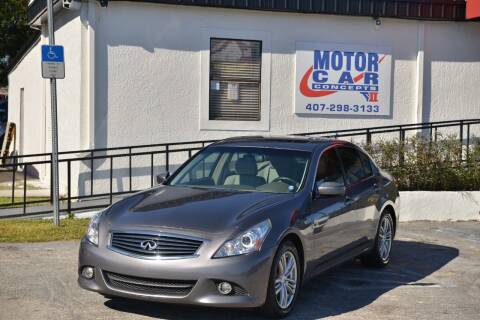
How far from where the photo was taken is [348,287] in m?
7.86

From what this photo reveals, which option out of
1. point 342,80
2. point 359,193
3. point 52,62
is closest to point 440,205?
point 342,80

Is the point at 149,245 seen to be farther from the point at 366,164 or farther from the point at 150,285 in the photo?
the point at 366,164

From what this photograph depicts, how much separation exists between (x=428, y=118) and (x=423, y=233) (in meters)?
4.77

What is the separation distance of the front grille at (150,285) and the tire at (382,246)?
10.5ft

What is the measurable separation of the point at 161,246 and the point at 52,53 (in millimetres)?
5199

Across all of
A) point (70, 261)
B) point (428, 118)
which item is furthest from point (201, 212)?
point (428, 118)

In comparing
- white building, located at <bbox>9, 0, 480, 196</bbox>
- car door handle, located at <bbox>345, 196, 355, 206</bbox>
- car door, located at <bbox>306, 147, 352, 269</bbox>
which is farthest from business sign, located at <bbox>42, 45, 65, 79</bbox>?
car door handle, located at <bbox>345, 196, 355, 206</bbox>

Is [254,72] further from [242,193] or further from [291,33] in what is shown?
[242,193]

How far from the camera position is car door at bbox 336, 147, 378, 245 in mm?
7895

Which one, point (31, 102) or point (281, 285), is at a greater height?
point (31, 102)

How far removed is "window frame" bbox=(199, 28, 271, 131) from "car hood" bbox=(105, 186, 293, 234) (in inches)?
283

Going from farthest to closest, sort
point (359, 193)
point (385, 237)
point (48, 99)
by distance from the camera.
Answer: point (48, 99) < point (385, 237) < point (359, 193)

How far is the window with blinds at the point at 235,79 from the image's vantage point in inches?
573

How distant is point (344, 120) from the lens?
15.3 metres
